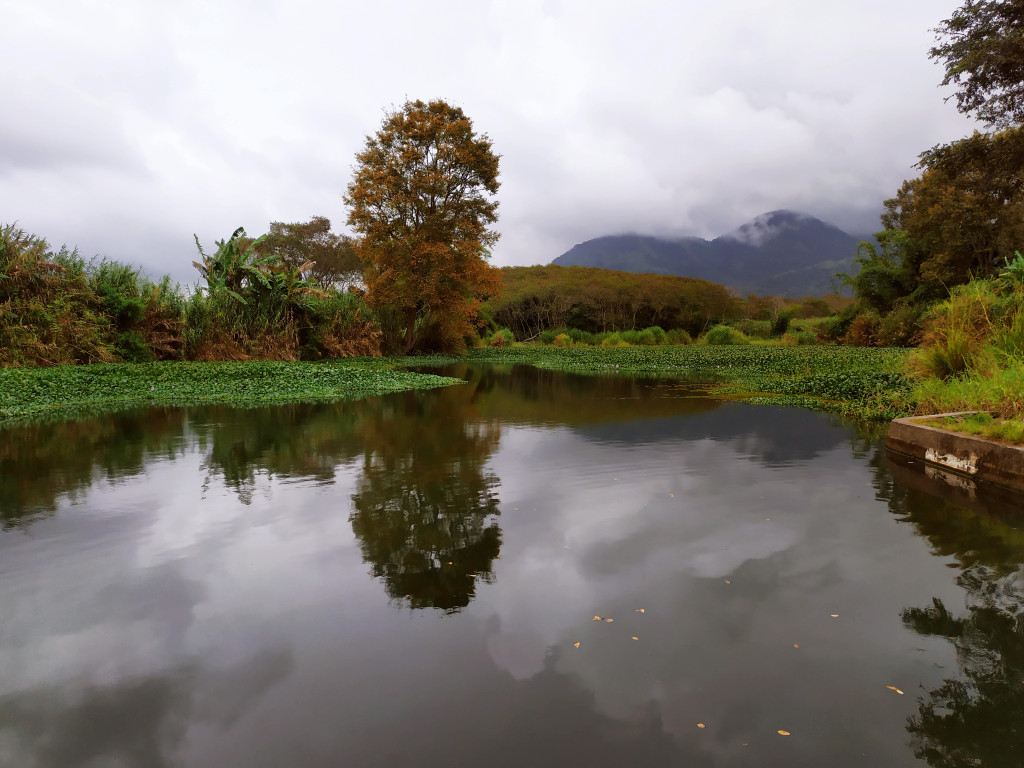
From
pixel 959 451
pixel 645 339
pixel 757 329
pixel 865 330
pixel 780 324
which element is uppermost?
pixel 780 324

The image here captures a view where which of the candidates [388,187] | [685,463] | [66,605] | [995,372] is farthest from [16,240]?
[995,372]

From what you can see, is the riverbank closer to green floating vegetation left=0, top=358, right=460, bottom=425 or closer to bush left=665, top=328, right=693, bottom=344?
green floating vegetation left=0, top=358, right=460, bottom=425

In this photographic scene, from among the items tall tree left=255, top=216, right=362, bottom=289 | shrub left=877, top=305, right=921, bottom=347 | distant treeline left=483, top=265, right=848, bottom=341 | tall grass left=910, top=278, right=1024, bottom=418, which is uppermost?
tall tree left=255, top=216, right=362, bottom=289

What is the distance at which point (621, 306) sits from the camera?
4378 cm

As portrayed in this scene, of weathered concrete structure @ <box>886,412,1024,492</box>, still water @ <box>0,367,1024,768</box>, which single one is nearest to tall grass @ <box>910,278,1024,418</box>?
weathered concrete structure @ <box>886,412,1024,492</box>

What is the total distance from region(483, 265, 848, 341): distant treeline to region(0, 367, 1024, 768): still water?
118 feet

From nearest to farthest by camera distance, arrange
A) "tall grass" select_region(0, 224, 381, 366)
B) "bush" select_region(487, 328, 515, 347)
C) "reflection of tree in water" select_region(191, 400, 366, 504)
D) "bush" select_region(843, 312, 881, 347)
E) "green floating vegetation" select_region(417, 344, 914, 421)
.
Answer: "reflection of tree in water" select_region(191, 400, 366, 504)
"green floating vegetation" select_region(417, 344, 914, 421)
"tall grass" select_region(0, 224, 381, 366)
"bush" select_region(843, 312, 881, 347)
"bush" select_region(487, 328, 515, 347)

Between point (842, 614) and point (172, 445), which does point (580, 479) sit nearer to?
point (842, 614)

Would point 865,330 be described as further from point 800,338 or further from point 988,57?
point 988,57

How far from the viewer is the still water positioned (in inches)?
86.5

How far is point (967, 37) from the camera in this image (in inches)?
769

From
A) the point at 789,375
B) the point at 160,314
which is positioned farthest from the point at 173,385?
the point at 789,375

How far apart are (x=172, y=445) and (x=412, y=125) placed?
21225mm

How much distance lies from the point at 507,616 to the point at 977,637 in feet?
7.63
